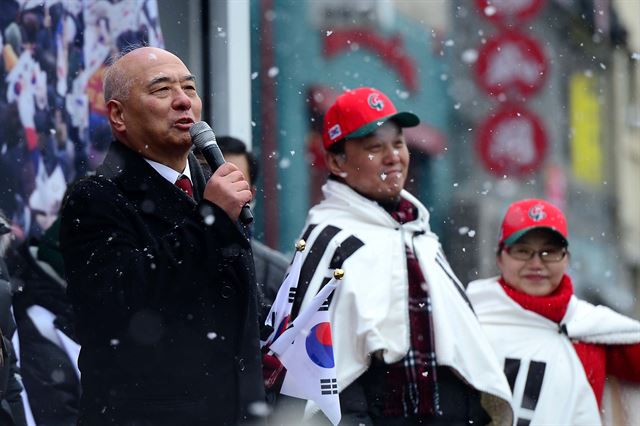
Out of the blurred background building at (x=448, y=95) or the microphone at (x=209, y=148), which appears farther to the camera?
the blurred background building at (x=448, y=95)

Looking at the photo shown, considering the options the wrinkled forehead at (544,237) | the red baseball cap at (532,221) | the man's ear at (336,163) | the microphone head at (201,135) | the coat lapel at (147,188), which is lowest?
the wrinkled forehead at (544,237)

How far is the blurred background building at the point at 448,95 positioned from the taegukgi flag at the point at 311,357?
2.38 m

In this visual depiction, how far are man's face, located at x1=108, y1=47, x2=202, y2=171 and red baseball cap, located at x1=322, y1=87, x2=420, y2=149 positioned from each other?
1676mm

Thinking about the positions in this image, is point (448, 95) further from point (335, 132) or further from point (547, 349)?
point (335, 132)

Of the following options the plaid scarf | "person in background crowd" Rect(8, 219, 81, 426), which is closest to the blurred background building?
"person in background crowd" Rect(8, 219, 81, 426)

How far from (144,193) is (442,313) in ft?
6.03

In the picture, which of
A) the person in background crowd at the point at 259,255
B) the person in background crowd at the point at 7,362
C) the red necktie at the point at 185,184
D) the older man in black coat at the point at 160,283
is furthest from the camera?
the person in background crowd at the point at 259,255

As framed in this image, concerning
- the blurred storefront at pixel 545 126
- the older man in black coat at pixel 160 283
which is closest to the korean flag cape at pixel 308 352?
the older man in black coat at pixel 160 283

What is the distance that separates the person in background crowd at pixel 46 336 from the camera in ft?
17.8

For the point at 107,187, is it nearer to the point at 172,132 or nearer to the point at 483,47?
the point at 172,132

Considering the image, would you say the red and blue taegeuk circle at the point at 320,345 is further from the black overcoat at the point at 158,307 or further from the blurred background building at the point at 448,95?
the blurred background building at the point at 448,95

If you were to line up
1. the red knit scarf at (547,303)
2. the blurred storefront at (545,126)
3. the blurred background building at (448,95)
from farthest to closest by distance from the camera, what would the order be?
the blurred storefront at (545,126)
the blurred background building at (448,95)
the red knit scarf at (547,303)

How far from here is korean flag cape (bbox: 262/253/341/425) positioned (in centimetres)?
409

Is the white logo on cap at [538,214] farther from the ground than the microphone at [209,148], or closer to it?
closer to it
